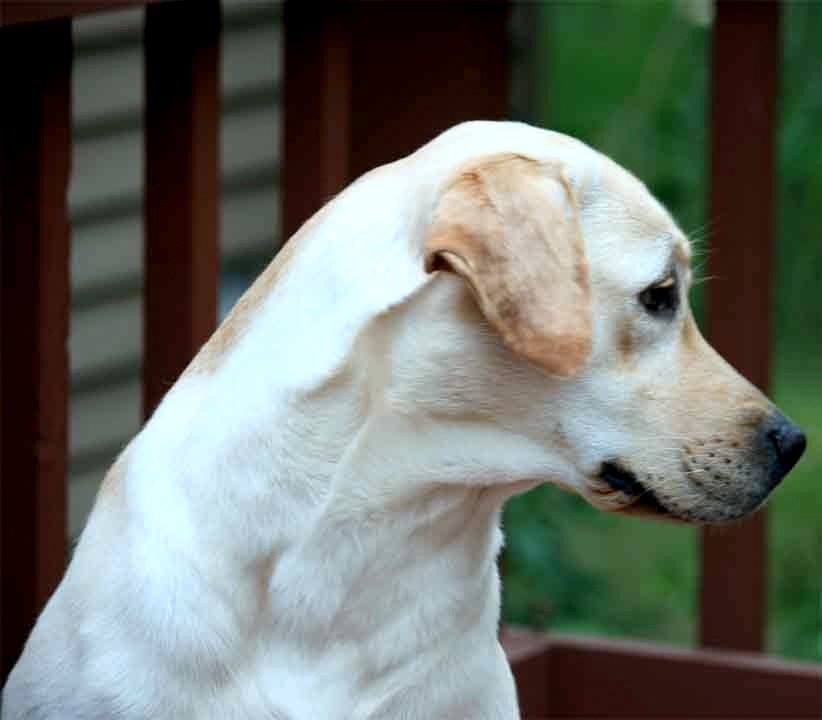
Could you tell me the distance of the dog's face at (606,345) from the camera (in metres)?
2.53

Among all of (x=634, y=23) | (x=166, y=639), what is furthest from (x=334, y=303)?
(x=634, y=23)

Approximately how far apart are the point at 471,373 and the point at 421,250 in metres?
0.17

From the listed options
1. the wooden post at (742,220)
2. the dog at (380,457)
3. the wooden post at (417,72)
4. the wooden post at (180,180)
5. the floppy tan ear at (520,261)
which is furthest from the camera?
the wooden post at (417,72)

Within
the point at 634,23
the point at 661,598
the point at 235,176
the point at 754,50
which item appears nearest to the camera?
the point at 754,50

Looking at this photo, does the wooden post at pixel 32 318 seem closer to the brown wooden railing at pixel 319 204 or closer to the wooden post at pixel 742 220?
the brown wooden railing at pixel 319 204

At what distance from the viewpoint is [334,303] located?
2.75m

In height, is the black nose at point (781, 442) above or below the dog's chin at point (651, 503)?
above

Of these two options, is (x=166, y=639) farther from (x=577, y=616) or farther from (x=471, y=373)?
(x=577, y=616)

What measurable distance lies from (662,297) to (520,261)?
306 millimetres

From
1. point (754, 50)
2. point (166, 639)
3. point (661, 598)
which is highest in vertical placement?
point (754, 50)

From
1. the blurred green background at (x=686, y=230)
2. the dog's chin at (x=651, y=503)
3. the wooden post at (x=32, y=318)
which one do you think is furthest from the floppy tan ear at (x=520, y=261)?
the blurred green background at (x=686, y=230)

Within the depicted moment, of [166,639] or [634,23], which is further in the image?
[634,23]

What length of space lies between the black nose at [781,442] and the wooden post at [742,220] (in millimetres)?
1366

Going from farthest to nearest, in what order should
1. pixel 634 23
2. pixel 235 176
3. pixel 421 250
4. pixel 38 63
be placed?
1. pixel 634 23
2. pixel 235 176
3. pixel 38 63
4. pixel 421 250
